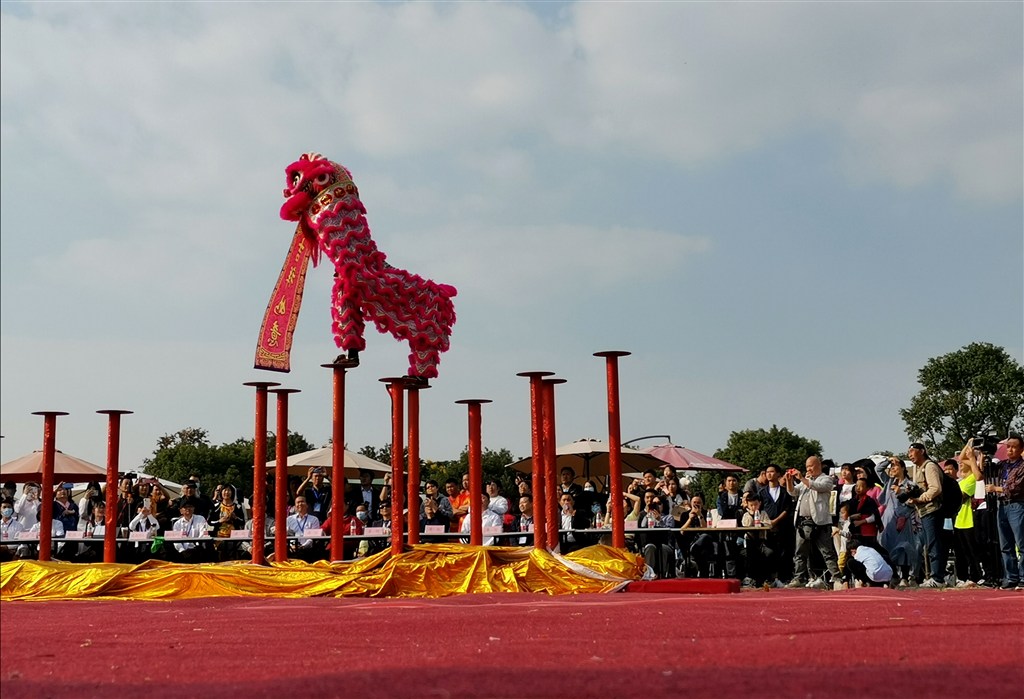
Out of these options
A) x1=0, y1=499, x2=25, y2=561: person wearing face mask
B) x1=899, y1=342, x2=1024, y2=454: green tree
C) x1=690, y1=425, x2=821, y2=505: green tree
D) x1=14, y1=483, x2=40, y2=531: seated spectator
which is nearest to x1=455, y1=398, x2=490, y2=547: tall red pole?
x1=0, y1=499, x2=25, y2=561: person wearing face mask

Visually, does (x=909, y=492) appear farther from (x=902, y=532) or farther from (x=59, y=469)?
(x=59, y=469)

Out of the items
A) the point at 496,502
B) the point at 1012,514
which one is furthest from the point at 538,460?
the point at 1012,514

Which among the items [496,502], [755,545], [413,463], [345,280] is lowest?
[755,545]

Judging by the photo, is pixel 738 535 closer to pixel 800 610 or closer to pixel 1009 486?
pixel 1009 486

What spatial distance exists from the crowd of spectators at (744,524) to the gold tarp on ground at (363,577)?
0.81 meters

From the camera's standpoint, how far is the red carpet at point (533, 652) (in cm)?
356

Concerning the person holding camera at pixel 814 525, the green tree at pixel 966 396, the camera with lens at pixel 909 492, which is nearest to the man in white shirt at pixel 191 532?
the person holding camera at pixel 814 525

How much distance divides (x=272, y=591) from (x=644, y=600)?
3.09 meters

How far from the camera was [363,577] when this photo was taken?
9141mm

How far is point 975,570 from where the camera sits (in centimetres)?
1043

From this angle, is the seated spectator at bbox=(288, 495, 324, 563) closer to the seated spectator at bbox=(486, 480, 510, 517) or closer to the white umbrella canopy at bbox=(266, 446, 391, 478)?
the seated spectator at bbox=(486, 480, 510, 517)

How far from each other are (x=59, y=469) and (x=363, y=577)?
24.6 feet

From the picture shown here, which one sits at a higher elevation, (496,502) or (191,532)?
(496,502)

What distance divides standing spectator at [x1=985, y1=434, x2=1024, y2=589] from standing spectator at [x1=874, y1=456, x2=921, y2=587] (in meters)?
0.93
